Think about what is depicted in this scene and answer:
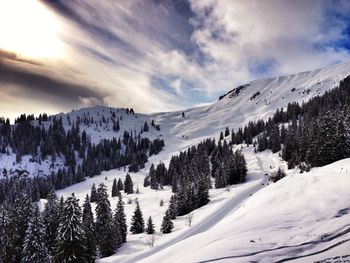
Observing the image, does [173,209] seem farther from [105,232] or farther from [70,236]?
[70,236]

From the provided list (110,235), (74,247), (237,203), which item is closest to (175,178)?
(237,203)

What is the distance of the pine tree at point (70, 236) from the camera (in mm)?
41219

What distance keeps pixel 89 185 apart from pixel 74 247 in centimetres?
14856

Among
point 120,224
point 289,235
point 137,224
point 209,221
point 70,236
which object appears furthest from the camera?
point 137,224

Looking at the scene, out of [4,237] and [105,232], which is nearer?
[4,237]

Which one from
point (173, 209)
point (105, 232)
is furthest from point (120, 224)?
point (173, 209)

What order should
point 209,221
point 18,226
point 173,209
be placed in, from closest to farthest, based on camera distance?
1. point 18,226
2. point 209,221
3. point 173,209

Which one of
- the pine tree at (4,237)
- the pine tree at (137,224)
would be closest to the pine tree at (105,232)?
the pine tree at (137,224)

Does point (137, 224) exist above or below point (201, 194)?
below

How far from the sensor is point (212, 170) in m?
139

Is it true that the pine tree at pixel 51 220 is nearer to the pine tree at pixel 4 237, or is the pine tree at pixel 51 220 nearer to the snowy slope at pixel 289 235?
the pine tree at pixel 4 237

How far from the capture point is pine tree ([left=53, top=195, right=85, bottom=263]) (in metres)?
41.2

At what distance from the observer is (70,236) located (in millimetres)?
41312

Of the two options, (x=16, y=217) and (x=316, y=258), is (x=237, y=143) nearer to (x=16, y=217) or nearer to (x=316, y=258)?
(x=16, y=217)
